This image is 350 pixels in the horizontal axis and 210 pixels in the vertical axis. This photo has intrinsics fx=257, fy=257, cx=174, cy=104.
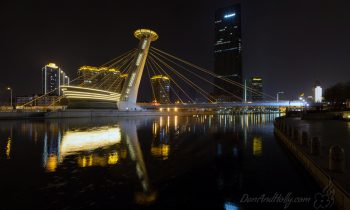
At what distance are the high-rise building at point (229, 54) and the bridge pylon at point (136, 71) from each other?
9047cm

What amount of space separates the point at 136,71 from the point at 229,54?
395 feet

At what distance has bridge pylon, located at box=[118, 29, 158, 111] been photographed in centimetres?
6306

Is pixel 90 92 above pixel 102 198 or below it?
above

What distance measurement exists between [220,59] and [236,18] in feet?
151

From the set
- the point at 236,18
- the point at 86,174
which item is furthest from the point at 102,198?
the point at 236,18

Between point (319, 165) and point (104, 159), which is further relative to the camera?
point (104, 159)

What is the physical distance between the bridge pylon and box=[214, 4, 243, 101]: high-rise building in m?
90.5

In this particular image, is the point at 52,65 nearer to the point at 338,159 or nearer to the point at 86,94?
the point at 86,94

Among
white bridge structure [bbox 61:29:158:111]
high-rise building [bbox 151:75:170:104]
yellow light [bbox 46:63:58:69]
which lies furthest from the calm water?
yellow light [bbox 46:63:58:69]

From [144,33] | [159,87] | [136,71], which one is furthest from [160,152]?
[159,87]

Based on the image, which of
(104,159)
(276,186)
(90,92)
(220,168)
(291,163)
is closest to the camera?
(276,186)

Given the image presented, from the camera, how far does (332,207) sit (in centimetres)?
638

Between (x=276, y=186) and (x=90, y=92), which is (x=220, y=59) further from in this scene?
(x=276, y=186)

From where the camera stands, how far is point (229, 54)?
562 ft
